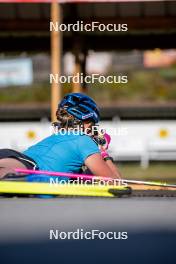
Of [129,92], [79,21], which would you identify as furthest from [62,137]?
[129,92]

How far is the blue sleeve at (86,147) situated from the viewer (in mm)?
4438

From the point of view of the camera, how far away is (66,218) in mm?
3809

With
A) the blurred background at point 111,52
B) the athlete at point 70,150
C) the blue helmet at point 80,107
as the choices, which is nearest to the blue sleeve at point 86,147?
the athlete at point 70,150

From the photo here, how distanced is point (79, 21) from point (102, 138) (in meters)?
6.97

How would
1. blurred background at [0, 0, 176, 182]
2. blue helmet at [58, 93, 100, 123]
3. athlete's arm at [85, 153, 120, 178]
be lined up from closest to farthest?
athlete's arm at [85, 153, 120, 178] < blue helmet at [58, 93, 100, 123] < blurred background at [0, 0, 176, 182]

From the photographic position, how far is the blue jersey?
4.46 m

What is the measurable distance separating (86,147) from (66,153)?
0.14m

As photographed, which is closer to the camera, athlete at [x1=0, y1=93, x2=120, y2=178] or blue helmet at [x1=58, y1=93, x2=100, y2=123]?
athlete at [x1=0, y1=93, x2=120, y2=178]

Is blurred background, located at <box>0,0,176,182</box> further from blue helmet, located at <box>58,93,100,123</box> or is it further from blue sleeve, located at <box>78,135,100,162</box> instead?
blue sleeve, located at <box>78,135,100,162</box>

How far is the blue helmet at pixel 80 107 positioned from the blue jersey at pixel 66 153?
17cm

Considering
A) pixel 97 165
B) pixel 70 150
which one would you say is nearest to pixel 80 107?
pixel 70 150

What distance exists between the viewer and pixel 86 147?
4.45 m

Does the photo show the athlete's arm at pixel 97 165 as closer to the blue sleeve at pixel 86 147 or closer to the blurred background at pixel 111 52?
the blue sleeve at pixel 86 147

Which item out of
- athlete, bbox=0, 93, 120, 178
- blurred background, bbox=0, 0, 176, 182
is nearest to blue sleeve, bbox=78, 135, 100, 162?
athlete, bbox=0, 93, 120, 178
